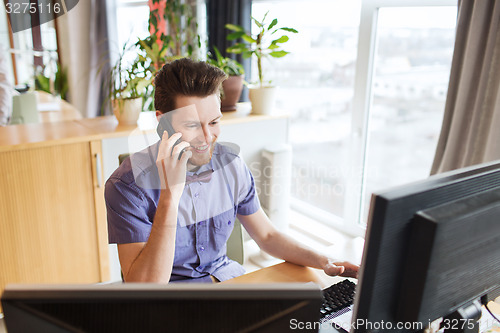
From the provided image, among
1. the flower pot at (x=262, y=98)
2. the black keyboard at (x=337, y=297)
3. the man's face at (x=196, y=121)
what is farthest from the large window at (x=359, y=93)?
the black keyboard at (x=337, y=297)

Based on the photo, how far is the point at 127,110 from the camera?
87.4 inches

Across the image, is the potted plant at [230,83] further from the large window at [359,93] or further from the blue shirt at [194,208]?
the blue shirt at [194,208]

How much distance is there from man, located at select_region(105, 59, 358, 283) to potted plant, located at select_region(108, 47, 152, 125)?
0.93 m

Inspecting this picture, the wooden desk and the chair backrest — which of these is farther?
the chair backrest

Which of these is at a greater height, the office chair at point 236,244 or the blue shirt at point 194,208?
the blue shirt at point 194,208

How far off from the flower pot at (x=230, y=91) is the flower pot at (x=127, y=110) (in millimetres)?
485

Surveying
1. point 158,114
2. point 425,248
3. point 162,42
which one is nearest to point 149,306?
A: point 425,248

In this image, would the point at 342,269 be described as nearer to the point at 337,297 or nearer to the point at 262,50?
the point at 337,297

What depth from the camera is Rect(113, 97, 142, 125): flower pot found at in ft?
7.26

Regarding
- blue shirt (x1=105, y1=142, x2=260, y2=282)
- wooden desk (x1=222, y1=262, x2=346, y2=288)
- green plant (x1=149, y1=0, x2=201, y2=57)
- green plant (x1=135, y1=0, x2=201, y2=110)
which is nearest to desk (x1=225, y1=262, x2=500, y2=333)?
wooden desk (x1=222, y1=262, x2=346, y2=288)

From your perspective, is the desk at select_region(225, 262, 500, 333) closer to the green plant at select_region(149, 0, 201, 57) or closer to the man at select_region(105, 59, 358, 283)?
the man at select_region(105, 59, 358, 283)

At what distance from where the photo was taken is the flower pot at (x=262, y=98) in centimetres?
249

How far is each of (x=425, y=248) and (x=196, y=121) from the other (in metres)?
0.79

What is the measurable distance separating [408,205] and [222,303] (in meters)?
0.32
